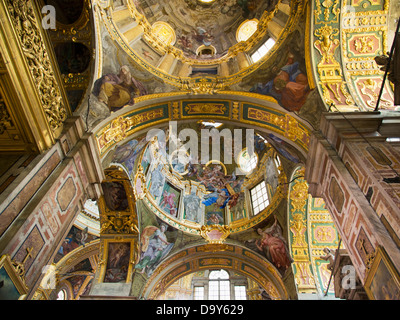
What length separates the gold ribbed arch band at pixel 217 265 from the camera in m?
13.0

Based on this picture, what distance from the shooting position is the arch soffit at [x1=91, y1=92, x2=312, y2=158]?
30.2 ft

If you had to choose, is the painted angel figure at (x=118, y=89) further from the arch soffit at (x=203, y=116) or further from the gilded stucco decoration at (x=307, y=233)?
the gilded stucco decoration at (x=307, y=233)

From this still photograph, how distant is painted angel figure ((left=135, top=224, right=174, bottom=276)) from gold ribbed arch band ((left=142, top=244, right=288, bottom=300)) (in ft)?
1.37

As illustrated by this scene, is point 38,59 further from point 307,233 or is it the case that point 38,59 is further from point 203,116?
point 307,233

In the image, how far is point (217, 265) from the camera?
14.7 meters

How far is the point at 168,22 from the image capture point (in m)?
14.2

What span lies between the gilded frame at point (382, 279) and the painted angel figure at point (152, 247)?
916cm

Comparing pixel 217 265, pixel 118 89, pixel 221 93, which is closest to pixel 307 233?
pixel 217 265

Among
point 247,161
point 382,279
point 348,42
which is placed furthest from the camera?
point 247,161

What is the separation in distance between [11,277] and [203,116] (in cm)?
823

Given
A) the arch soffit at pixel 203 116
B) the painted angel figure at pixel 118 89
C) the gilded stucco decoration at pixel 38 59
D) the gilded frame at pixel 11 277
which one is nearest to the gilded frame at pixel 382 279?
the arch soffit at pixel 203 116

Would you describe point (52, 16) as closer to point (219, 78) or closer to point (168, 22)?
point (219, 78)

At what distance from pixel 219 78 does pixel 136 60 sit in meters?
3.13
